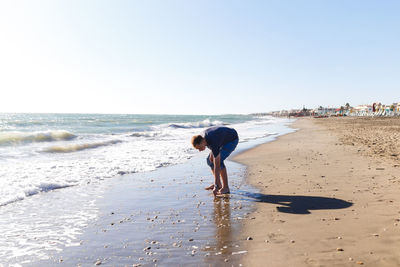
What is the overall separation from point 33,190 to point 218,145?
398 centimetres

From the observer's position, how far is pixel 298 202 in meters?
4.87

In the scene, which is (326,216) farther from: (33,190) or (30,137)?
(30,137)

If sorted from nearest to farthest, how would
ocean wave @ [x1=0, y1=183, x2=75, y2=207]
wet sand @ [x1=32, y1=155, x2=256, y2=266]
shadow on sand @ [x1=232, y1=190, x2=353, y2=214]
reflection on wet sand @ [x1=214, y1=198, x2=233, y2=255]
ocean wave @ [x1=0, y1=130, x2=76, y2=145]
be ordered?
wet sand @ [x1=32, y1=155, x2=256, y2=266] < reflection on wet sand @ [x1=214, y1=198, x2=233, y2=255] < shadow on sand @ [x1=232, y1=190, x2=353, y2=214] < ocean wave @ [x1=0, y1=183, x2=75, y2=207] < ocean wave @ [x1=0, y1=130, x2=76, y2=145]

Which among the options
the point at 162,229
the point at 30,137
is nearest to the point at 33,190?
the point at 162,229

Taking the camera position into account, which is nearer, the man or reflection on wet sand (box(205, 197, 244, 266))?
reflection on wet sand (box(205, 197, 244, 266))

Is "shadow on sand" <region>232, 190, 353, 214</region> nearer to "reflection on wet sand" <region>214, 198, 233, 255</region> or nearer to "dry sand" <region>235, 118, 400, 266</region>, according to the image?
"dry sand" <region>235, 118, 400, 266</region>

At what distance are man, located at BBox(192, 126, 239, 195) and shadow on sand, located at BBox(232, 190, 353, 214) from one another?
45 cm

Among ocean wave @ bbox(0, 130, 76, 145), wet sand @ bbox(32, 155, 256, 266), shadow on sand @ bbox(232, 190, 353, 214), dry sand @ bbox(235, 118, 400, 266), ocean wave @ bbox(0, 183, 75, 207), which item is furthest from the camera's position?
ocean wave @ bbox(0, 130, 76, 145)

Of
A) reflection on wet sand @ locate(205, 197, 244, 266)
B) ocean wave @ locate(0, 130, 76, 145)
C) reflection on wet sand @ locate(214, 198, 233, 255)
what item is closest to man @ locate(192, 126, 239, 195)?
reflection on wet sand @ locate(214, 198, 233, 255)

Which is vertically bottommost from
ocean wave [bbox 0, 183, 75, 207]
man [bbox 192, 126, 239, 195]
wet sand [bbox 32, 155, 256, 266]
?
ocean wave [bbox 0, 183, 75, 207]

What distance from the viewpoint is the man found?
5453 mm

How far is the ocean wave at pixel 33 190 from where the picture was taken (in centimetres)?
540

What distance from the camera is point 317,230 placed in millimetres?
3533

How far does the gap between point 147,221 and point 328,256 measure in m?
2.39
